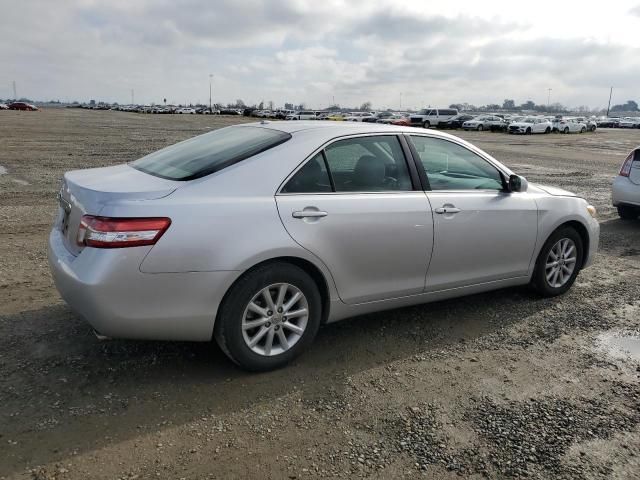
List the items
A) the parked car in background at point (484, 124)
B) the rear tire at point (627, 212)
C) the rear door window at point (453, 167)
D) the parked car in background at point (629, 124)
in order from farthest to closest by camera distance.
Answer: the parked car in background at point (629, 124)
the parked car in background at point (484, 124)
the rear tire at point (627, 212)
the rear door window at point (453, 167)

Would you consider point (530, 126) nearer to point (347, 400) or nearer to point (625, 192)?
point (625, 192)

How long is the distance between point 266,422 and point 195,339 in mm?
Answer: 682

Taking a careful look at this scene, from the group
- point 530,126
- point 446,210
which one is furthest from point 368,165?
point 530,126

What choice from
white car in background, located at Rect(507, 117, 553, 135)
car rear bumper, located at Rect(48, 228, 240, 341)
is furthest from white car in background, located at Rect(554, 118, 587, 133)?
car rear bumper, located at Rect(48, 228, 240, 341)

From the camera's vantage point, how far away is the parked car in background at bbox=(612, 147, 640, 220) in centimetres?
882

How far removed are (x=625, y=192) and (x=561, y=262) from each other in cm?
473

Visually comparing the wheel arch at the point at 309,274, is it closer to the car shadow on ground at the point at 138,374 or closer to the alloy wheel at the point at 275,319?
the alloy wheel at the point at 275,319

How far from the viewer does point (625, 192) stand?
8953 millimetres

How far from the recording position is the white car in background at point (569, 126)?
165 feet

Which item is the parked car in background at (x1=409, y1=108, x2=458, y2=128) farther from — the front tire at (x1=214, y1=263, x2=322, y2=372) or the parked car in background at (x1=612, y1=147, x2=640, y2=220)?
the front tire at (x1=214, y1=263, x2=322, y2=372)

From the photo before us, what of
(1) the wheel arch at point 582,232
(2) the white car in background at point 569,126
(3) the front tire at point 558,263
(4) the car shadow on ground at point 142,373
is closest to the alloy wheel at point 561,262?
(3) the front tire at point 558,263

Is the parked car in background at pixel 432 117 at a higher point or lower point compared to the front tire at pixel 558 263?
higher

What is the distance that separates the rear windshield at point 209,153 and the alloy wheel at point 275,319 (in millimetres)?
898

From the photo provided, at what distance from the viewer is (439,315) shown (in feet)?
15.7
